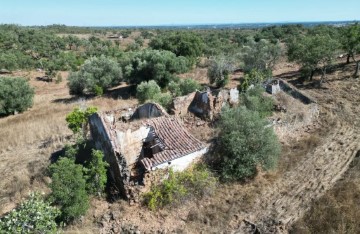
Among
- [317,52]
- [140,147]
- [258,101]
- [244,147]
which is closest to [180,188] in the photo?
[140,147]

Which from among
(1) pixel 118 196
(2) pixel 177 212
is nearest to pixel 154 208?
(2) pixel 177 212

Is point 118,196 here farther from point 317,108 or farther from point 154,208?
point 317,108

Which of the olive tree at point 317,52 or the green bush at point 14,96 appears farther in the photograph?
the green bush at point 14,96

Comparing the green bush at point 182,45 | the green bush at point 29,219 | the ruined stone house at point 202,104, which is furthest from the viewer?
the green bush at point 182,45

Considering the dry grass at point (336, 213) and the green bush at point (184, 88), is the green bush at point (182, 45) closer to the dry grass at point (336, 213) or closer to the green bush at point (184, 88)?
the green bush at point (184, 88)

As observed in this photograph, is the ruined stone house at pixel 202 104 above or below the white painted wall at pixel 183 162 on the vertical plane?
above

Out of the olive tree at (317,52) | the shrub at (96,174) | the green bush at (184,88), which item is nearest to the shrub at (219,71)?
the olive tree at (317,52)

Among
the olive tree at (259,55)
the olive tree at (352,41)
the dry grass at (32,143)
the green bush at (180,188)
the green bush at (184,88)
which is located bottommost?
the dry grass at (32,143)

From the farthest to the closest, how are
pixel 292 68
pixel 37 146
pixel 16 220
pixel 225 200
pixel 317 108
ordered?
1. pixel 292 68
2. pixel 317 108
3. pixel 37 146
4. pixel 225 200
5. pixel 16 220
